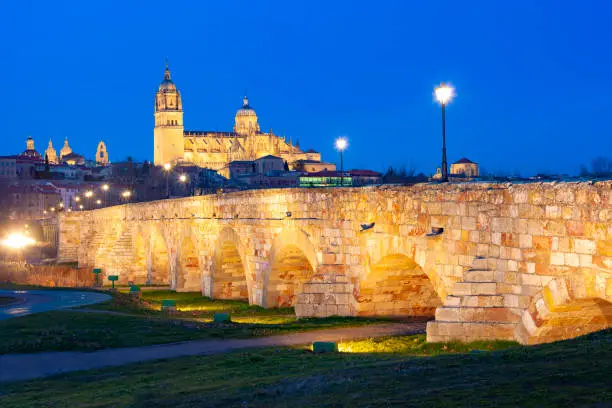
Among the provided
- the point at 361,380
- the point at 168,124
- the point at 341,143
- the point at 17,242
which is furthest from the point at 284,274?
the point at 168,124

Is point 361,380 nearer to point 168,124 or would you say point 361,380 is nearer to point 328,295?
point 328,295

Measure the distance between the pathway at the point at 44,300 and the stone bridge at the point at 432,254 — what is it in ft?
15.1

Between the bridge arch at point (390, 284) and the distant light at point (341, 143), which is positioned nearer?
the bridge arch at point (390, 284)

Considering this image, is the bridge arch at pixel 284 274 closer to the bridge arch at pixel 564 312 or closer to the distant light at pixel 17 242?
the bridge arch at pixel 564 312

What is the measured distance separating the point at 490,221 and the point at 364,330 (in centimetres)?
471

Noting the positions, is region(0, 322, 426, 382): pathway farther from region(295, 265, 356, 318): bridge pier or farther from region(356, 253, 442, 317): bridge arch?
region(295, 265, 356, 318): bridge pier

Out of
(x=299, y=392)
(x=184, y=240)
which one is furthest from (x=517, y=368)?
(x=184, y=240)

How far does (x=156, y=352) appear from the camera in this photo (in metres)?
16.5

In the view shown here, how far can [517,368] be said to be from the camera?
8.47 metres

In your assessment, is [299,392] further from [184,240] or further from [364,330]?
[184,240]

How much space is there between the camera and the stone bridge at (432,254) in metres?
11.2

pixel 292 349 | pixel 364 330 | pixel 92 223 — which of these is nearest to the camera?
pixel 292 349

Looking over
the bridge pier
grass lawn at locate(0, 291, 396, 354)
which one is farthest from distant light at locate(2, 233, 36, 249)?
the bridge pier

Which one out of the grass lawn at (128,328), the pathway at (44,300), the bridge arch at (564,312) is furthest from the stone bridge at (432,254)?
the pathway at (44,300)
